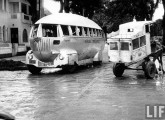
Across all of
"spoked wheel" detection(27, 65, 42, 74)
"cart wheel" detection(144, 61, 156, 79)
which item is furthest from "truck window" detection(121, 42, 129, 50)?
"spoked wheel" detection(27, 65, 42, 74)

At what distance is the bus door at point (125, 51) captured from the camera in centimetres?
1421

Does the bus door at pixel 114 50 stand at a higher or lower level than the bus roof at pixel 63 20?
lower

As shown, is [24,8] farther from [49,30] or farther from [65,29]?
[49,30]

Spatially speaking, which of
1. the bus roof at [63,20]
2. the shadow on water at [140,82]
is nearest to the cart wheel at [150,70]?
the shadow on water at [140,82]

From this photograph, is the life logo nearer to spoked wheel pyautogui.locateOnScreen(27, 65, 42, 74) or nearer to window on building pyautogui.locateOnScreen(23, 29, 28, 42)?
spoked wheel pyautogui.locateOnScreen(27, 65, 42, 74)

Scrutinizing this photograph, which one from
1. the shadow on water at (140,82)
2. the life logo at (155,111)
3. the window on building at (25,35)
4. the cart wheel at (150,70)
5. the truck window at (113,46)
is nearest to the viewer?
the life logo at (155,111)

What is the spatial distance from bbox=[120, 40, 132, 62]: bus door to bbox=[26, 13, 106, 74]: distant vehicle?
3.16 m

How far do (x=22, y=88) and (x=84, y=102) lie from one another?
3.47 metres

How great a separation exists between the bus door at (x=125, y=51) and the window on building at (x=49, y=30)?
394 cm

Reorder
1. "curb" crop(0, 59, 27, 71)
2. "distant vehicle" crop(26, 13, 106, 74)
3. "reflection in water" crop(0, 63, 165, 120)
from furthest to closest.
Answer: "curb" crop(0, 59, 27, 71), "distant vehicle" crop(26, 13, 106, 74), "reflection in water" crop(0, 63, 165, 120)

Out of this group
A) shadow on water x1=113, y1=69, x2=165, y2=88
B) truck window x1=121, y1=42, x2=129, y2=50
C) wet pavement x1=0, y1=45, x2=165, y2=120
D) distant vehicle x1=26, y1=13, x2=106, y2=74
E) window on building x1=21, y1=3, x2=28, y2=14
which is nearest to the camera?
wet pavement x1=0, y1=45, x2=165, y2=120

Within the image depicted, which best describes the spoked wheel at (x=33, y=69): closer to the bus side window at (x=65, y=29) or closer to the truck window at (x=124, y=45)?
the bus side window at (x=65, y=29)

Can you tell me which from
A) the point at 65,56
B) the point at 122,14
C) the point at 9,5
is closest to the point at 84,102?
the point at 65,56

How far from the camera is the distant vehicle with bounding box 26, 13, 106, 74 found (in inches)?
656
